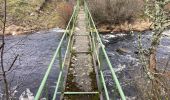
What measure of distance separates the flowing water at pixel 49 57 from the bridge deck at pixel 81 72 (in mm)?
1830

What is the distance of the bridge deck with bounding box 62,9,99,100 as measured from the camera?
799 centimetres

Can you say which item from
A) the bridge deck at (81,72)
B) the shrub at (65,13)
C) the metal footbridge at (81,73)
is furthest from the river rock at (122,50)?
the shrub at (65,13)

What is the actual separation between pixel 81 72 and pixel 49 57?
30.0 ft

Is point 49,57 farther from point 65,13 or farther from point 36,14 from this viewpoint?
point 36,14

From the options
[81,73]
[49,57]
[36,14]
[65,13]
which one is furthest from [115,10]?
[81,73]

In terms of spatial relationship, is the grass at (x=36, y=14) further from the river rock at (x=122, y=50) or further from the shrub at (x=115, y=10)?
the river rock at (x=122, y=50)

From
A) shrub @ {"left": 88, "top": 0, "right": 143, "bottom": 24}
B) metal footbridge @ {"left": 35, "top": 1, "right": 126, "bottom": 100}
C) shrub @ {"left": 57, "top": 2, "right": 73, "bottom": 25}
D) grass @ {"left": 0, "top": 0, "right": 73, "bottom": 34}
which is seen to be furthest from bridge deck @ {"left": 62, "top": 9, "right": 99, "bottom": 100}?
grass @ {"left": 0, "top": 0, "right": 73, "bottom": 34}

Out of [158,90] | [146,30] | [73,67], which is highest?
[73,67]

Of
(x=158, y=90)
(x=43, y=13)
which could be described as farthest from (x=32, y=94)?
(x=43, y=13)

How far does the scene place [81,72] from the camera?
941 centimetres

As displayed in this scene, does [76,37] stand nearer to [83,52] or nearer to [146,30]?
[83,52]

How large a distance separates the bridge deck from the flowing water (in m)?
1.83

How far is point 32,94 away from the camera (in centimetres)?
1326

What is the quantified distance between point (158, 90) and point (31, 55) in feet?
32.5
